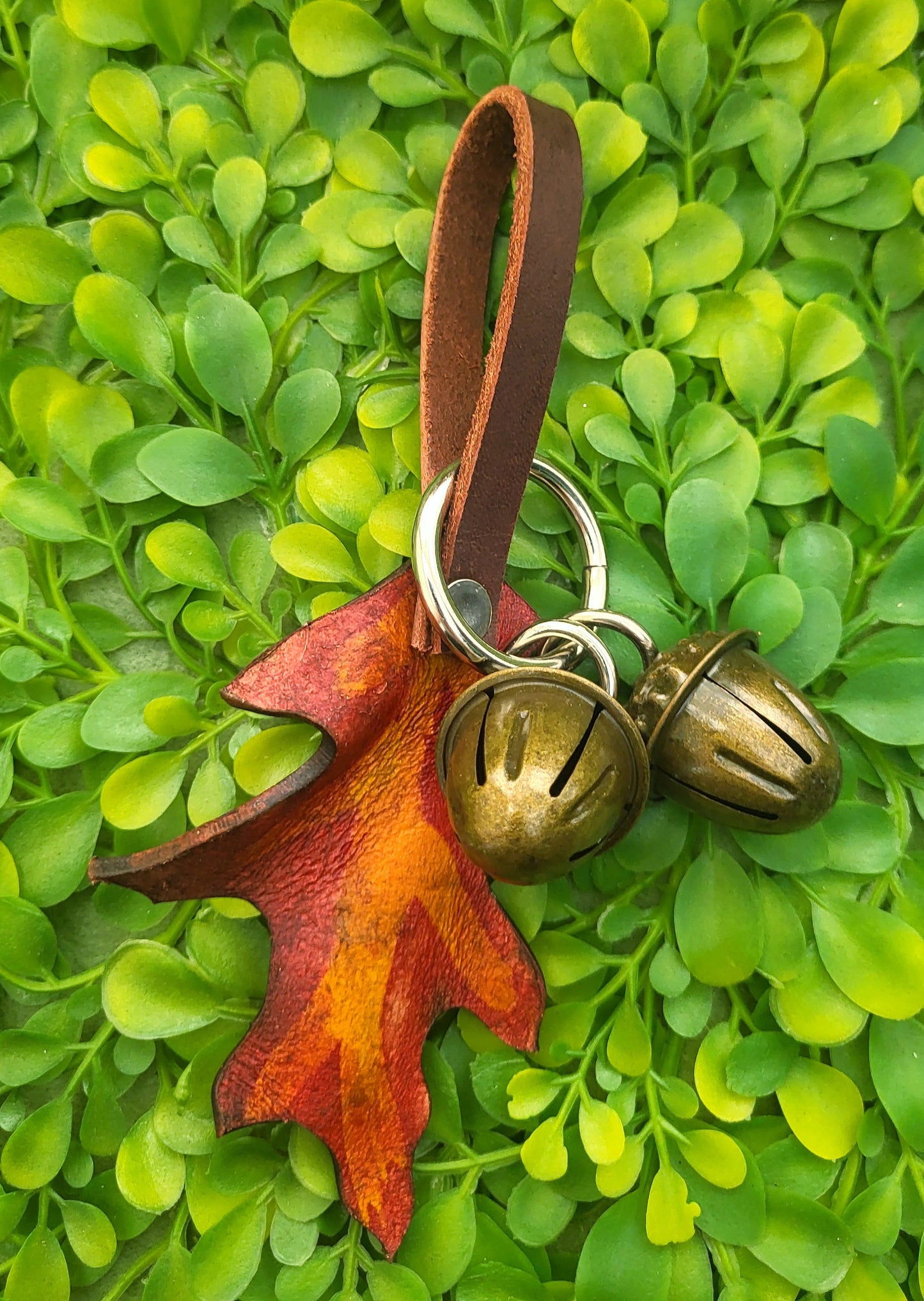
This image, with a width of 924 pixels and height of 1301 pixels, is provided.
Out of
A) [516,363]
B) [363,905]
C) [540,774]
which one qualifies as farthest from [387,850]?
[516,363]

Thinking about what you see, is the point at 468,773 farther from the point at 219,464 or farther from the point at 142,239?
the point at 142,239

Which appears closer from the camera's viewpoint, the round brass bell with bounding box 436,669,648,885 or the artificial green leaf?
the round brass bell with bounding box 436,669,648,885

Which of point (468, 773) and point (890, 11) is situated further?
point (890, 11)

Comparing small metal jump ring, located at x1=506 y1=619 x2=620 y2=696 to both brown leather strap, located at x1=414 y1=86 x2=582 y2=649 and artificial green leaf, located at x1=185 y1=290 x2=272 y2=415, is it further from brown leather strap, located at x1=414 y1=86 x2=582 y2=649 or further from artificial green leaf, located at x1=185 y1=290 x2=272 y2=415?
artificial green leaf, located at x1=185 y1=290 x2=272 y2=415

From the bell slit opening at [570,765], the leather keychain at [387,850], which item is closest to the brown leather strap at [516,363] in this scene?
the leather keychain at [387,850]

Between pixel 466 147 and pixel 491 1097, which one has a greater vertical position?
pixel 466 147

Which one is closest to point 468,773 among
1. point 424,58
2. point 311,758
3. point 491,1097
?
point 311,758

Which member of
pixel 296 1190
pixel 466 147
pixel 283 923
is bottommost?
pixel 296 1190

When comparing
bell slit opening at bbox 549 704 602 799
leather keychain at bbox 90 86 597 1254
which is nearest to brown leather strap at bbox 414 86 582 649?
leather keychain at bbox 90 86 597 1254
